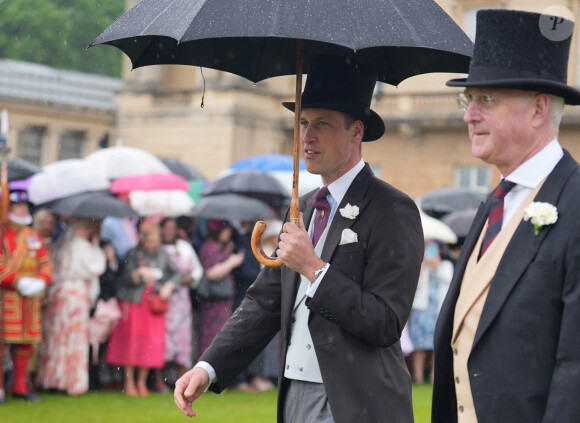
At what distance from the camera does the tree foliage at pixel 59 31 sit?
169 feet

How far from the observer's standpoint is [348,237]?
4.48 meters

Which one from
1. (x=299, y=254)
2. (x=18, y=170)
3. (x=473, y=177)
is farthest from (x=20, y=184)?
(x=473, y=177)

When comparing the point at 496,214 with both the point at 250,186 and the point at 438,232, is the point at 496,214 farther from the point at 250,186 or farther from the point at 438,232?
the point at 438,232

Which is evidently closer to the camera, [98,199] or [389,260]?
[389,260]

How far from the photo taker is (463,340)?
353 centimetres

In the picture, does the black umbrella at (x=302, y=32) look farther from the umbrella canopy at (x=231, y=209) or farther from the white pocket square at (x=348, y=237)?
the umbrella canopy at (x=231, y=209)

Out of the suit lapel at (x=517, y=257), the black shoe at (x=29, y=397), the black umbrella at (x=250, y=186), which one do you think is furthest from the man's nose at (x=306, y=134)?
the black umbrella at (x=250, y=186)

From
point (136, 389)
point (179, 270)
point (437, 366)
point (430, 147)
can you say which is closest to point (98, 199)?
point (179, 270)

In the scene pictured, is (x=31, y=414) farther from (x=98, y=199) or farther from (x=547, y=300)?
(x=547, y=300)

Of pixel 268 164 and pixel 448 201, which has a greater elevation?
pixel 268 164

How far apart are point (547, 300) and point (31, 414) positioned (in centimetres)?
778

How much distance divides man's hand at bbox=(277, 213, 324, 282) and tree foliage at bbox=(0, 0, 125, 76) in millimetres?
48429

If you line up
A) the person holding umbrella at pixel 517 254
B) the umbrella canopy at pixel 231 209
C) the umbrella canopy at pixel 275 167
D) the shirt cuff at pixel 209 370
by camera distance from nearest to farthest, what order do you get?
the person holding umbrella at pixel 517 254 < the shirt cuff at pixel 209 370 < the umbrella canopy at pixel 231 209 < the umbrella canopy at pixel 275 167

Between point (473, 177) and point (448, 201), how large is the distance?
54.1 feet
